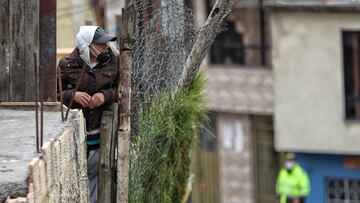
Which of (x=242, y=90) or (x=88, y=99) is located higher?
(x=242, y=90)

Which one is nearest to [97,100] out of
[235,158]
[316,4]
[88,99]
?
[88,99]

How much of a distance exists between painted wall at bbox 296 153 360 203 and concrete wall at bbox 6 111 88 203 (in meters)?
16.7

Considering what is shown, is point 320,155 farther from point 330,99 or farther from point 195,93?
point 195,93

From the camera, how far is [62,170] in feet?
16.9

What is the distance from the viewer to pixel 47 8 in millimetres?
6371

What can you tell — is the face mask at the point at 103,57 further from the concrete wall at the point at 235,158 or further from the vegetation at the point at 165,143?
the concrete wall at the point at 235,158

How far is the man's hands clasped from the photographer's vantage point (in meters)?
6.50

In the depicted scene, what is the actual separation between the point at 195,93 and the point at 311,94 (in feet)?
49.7

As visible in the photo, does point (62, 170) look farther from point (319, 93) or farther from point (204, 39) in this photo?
point (319, 93)

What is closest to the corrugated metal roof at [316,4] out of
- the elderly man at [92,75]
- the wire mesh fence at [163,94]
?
the wire mesh fence at [163,94]

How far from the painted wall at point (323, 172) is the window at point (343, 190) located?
0.12 metres

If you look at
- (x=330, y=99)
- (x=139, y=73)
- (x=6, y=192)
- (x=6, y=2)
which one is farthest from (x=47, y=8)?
(x=330, y=99)

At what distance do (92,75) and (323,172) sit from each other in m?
16.3

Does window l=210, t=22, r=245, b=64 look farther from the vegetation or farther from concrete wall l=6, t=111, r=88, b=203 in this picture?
concrete wall l=6, t=111, r=88, b=203
